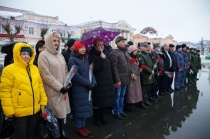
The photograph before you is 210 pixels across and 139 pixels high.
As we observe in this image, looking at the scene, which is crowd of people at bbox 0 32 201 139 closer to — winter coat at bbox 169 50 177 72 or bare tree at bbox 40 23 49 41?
winter coat at bbox 169 50 177 72

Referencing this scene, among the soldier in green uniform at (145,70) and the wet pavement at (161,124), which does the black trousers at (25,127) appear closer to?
the wet pavement at (161,124)

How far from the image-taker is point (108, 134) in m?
3.71

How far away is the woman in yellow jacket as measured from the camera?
247 cm

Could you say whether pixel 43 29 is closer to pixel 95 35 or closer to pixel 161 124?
pixel 95 35

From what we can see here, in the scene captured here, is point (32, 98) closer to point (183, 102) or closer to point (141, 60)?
point (141, 60)

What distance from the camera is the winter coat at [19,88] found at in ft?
8.09

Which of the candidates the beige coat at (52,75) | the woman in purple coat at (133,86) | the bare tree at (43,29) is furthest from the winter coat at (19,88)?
the bare tree at (43,29)

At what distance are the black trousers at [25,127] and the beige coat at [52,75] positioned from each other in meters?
0.43

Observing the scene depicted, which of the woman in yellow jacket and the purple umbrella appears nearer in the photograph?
the woman in yellow jacket

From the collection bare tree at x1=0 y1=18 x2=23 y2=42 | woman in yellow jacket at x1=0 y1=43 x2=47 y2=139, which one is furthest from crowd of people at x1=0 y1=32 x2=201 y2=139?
bare tree at x1=0 y1=18 x2=23 y2=42

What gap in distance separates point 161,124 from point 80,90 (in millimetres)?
2243

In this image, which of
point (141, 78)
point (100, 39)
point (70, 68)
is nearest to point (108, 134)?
point (70, 68)

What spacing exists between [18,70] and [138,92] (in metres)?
3.49

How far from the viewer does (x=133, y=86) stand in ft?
16.6
